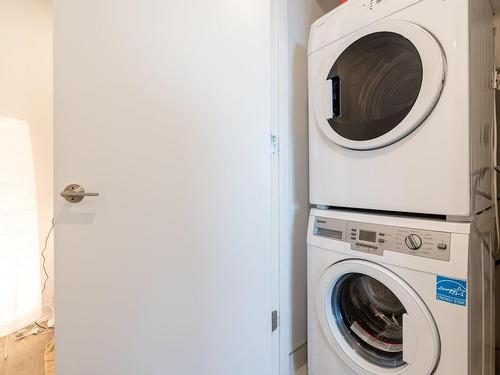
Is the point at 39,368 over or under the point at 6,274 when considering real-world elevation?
under

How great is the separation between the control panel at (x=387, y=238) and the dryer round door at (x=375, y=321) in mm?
75

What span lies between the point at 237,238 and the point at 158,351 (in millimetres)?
489

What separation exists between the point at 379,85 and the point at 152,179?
3.03 feet

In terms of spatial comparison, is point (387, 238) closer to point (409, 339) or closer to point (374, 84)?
point (409, 339)

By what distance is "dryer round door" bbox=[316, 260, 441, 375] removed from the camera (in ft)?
2.47

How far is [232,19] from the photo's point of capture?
3.10 feet

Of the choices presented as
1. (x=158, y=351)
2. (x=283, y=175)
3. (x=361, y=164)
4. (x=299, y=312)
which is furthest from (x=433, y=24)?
(x=158, y=351)

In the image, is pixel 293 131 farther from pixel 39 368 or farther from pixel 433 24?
pixel 39 368

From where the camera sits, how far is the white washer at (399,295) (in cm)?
71

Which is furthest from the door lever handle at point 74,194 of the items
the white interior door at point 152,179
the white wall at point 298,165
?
the white wall at point 298,165

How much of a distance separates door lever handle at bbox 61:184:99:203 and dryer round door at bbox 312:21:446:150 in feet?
3.12

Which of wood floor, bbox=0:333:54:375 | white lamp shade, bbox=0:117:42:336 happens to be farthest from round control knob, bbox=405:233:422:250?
white lamp shade, bbox=0:117:42:336

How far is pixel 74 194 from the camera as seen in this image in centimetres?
80

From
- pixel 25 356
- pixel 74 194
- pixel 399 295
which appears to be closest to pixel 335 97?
pixel 399 295
